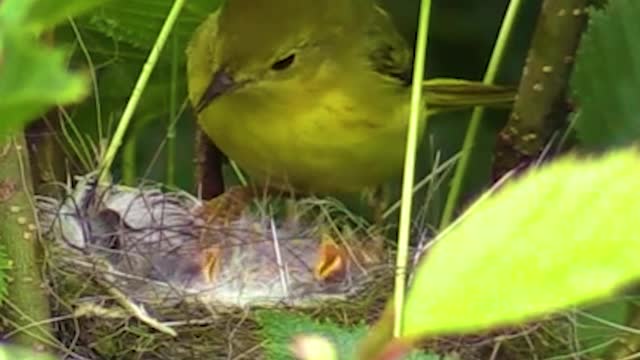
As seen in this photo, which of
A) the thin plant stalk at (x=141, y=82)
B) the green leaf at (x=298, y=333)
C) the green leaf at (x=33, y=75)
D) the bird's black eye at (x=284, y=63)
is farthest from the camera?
the bird's black eye at (x=284, y=63)

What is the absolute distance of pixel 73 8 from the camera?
0.95ft

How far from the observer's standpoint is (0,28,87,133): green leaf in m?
0.24

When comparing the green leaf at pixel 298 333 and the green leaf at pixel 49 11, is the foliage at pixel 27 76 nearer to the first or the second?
the green leaf at pixel 49 11

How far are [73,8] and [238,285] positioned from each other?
91cm

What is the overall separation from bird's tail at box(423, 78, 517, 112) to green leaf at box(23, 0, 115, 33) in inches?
41.4

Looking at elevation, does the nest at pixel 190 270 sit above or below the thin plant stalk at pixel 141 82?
below

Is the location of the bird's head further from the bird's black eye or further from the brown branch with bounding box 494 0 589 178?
the brown branch with bounding box 494 0 589 178

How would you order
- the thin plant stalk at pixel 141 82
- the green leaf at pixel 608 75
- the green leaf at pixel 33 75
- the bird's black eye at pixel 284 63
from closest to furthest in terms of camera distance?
the green leaf at pixel 33 75, the green leaf at pixel 608 75, the thin plant stalk at pixel 141 82, the bird's black eye at pixel 284 63

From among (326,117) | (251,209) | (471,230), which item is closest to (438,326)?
(471,230)

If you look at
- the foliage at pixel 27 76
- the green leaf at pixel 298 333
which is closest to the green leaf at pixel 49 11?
the foliage at pixel 27 76

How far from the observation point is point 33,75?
0.25 metres

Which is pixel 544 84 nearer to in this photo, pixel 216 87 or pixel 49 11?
pixel 216 87

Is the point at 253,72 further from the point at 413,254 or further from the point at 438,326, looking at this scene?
the point at 438,326

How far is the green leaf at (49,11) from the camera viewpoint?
0.90ft
